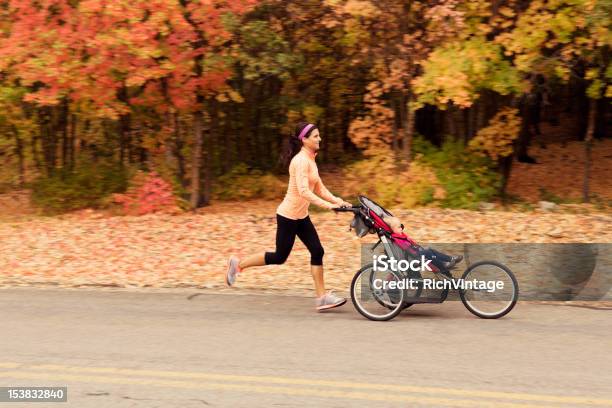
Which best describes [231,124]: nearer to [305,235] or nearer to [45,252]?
[45,252]

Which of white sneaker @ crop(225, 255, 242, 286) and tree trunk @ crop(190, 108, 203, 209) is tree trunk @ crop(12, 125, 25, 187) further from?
white sneaker @ crop(225, 255, 242, 286)

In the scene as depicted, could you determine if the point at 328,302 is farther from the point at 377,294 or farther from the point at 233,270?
the point at 233,270

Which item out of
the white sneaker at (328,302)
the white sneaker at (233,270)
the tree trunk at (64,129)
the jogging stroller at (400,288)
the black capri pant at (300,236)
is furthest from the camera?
the tree trunk at (64,129)

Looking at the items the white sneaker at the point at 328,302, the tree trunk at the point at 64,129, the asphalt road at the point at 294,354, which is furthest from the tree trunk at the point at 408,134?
the tree trunk at the point at 64,129

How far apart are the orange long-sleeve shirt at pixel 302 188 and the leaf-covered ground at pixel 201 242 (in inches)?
65.6

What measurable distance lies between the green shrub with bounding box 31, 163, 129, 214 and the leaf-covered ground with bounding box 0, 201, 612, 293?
272cm

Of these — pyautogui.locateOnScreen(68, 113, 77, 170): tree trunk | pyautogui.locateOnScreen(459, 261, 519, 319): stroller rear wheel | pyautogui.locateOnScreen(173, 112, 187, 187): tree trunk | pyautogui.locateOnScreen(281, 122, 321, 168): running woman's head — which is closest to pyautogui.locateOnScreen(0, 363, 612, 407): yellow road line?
pyautogui.locateOnScreen(459, 261, 519, 319): stroller rear wheel

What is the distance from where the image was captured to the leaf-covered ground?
11.1 meters

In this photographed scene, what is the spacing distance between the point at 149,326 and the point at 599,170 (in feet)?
54.8

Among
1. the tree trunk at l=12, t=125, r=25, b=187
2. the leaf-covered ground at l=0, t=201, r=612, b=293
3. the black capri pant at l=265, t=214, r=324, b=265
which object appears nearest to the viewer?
the black capri pant at l=265, t=214, r=324, b=265

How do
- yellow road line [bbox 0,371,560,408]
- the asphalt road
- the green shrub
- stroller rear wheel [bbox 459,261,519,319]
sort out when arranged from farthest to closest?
1. the green shrub
2. stroller rear wheel [bbox 459,261,519,319]
3. the asphalt road
4. yellow road line [bbox 0,371,560,408]

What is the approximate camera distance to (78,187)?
1866cm

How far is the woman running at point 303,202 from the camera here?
866cm

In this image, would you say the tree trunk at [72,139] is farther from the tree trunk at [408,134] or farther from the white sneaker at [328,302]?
the white sneaker at [328,302]
